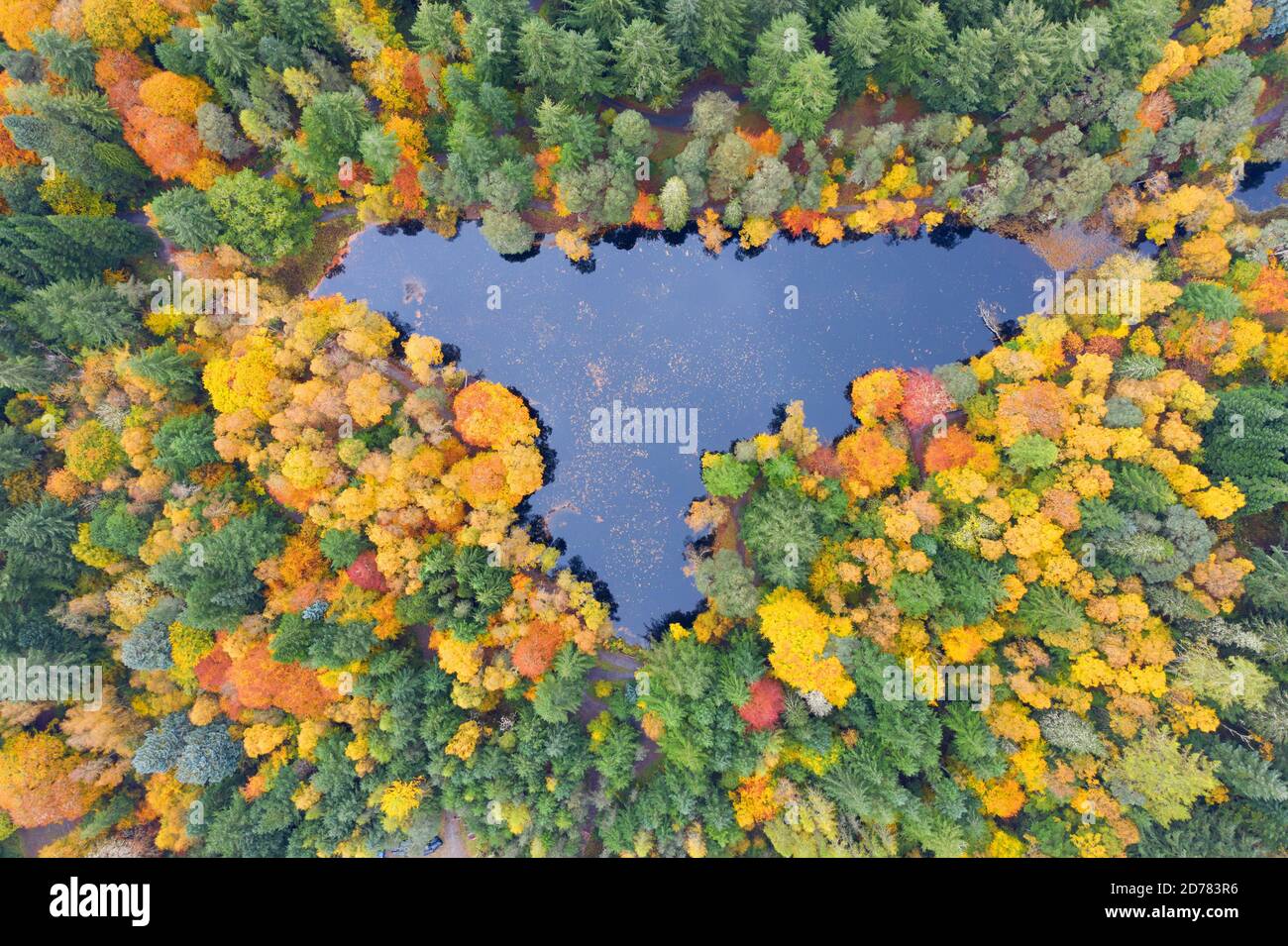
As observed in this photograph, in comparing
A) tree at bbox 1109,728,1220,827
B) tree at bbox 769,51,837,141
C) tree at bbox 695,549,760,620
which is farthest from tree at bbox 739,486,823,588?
tree at bbox 769,51,837,141

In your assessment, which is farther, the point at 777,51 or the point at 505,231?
the point at 505,231

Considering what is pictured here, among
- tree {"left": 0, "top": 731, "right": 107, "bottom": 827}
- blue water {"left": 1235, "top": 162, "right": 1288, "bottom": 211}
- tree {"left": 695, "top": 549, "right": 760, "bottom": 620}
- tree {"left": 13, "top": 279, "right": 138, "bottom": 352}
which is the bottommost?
tree {"left": 0, "top": 731, "right": 107, "bottom": 827}

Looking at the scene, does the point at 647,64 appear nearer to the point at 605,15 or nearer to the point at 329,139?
the point at 605,15

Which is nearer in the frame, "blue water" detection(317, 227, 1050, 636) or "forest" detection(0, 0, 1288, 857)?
"forest" detection(0, 0, 1288, 857)

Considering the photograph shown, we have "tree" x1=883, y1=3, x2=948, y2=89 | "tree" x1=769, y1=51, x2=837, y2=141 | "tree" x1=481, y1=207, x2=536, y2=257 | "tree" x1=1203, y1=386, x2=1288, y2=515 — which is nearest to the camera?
"tree" x1=769, y1=51, x2=837, y2=141

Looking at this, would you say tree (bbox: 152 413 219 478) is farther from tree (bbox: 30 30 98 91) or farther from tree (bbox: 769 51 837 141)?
tree (bbox: 769 51 837 141)

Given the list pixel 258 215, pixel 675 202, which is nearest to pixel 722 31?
pixel 675 202

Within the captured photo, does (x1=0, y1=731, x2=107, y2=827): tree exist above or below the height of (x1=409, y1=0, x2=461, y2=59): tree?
below
